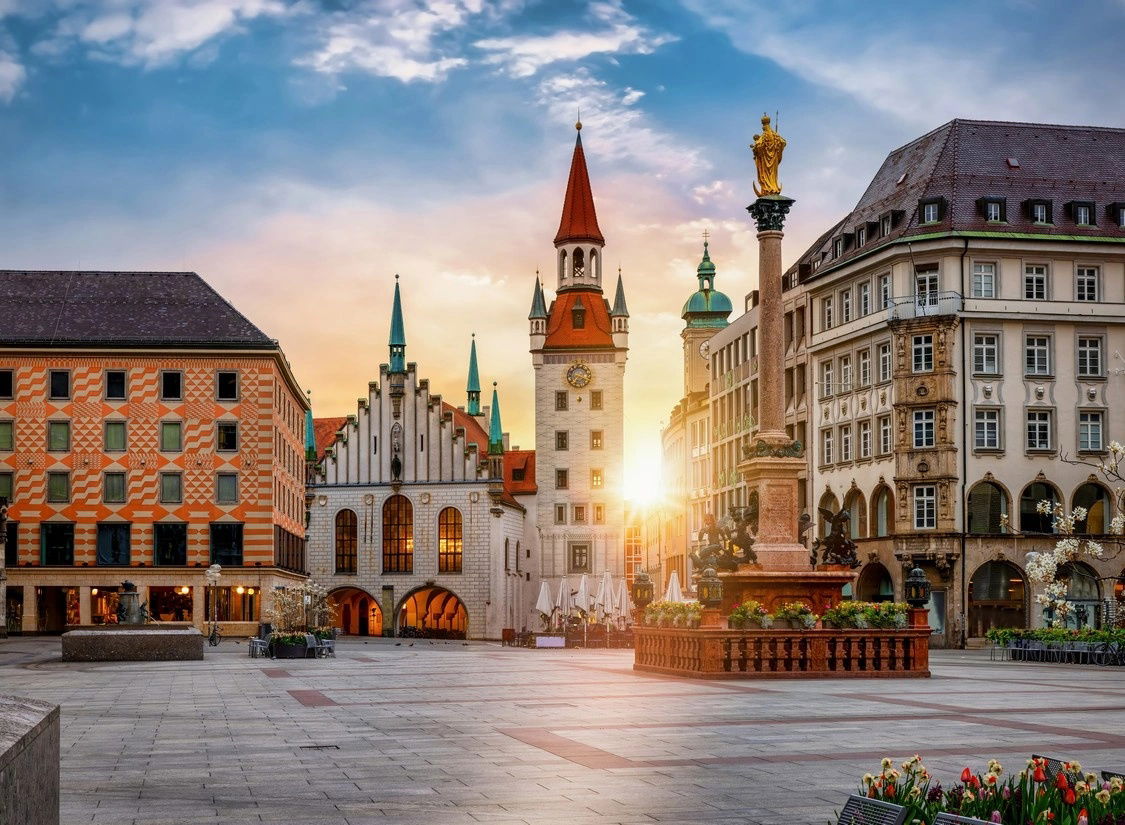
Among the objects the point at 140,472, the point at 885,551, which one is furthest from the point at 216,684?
the point at 140,472

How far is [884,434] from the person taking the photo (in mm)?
70000

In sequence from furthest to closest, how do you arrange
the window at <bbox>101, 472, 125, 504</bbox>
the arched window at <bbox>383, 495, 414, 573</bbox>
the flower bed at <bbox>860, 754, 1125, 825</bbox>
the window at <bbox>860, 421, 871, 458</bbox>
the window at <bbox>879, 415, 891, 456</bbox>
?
1. the arched window at <bbox>383, 495, 414, 573</bbox>
2. the window at <bbox>101, 472, 125, 504</bbox>
3. the window at <bbox>860, 421, 871, 458</bbox>
4. the window at <bbox>879, 415, 891, 456</bbox>
5. the flower bed at <bbox>860, 754, 1125, 825</bbox>

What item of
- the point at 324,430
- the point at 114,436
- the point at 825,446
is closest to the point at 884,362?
the point at 825,446

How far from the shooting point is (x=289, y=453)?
293ft

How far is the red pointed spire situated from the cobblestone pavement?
286 ft

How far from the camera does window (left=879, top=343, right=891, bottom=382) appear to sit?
69.6 meters

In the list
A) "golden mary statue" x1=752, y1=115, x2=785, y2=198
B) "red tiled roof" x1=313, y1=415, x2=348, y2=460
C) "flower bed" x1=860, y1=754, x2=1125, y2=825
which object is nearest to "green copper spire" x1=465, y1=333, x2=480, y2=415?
"red tiled roof" x1=313, y1=415, x2=348, y2=460

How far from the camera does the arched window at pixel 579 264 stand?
118500mm

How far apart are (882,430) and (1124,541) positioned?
11.3 metres

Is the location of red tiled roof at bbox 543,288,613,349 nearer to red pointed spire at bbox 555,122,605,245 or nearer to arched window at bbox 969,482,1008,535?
red pointed spire at bbox 555,122,605,245

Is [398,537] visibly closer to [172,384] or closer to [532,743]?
[172,384]

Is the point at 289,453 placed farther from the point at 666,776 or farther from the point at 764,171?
the point at 666,776

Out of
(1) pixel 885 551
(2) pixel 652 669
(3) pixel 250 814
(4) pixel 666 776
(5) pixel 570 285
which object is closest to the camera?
(3) pixel 250 814

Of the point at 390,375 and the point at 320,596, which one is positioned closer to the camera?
the point at 320,596
